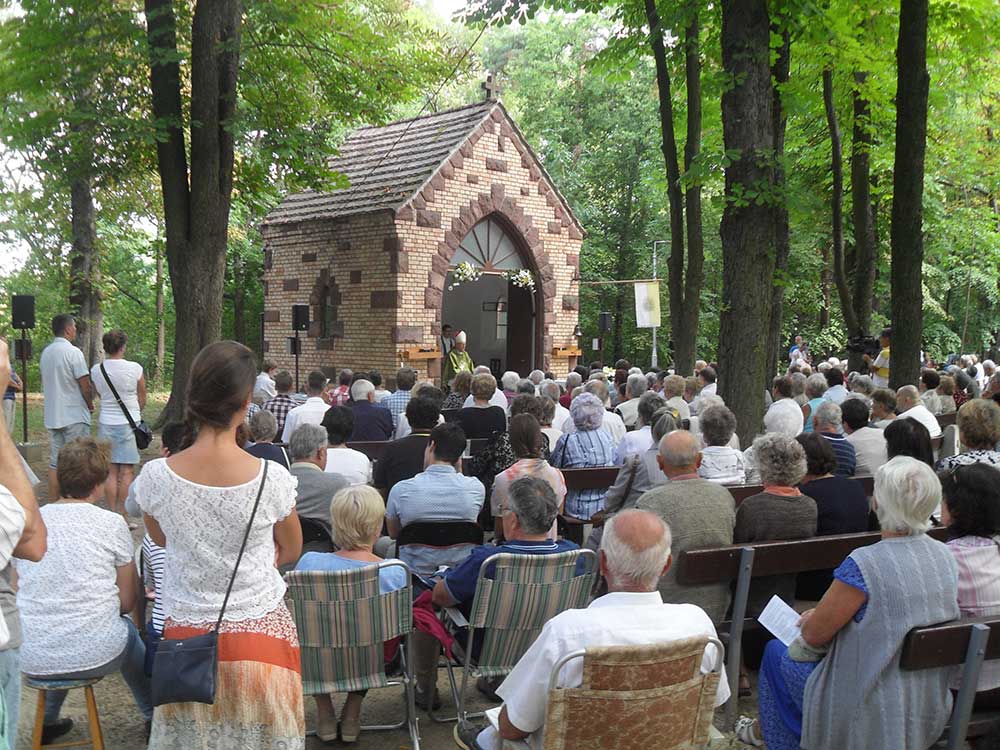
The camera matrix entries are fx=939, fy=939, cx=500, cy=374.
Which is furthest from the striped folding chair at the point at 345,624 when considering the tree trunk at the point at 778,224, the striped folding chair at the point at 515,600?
the tree trunk at the point at 778,224

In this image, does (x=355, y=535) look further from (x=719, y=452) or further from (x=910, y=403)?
(x=910, y=403)

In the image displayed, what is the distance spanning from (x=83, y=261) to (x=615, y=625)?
19256 mm

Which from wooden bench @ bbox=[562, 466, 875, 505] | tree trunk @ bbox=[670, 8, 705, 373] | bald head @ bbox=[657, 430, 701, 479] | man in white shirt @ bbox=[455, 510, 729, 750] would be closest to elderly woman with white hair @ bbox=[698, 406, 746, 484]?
wooden bench @ bbox=[562, 466, 875, 505]

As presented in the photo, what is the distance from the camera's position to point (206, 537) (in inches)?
112

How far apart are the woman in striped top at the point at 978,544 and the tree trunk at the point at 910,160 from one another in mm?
5251

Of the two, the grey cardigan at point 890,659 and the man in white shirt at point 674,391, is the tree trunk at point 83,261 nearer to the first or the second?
the man in white shirt at point 674,391

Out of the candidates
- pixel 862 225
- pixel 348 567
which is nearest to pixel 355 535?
pixel 348 567

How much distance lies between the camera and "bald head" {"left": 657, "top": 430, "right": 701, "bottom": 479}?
4.71 metres

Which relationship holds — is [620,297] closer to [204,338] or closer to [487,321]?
[487,321]

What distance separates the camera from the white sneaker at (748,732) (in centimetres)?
421

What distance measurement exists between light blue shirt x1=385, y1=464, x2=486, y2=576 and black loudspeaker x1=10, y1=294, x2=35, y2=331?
924cm

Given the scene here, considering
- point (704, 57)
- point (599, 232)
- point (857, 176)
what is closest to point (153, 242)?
point (704, 57)

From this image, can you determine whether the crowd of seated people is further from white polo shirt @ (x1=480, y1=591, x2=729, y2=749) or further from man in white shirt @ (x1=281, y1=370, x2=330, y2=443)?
man in white shirt @ (x1=281, y1=370, x2=330, y2=443)

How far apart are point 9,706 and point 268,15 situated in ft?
34.5
